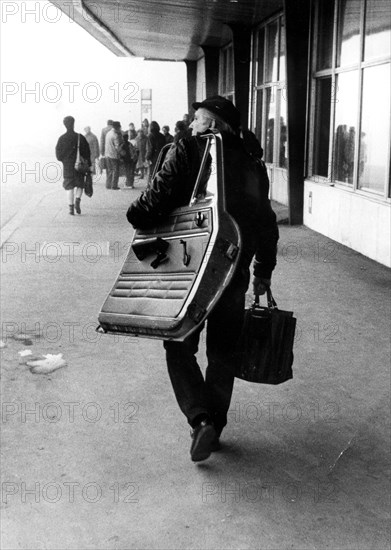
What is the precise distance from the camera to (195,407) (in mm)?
4059

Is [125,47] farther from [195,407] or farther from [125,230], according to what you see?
[195,407]

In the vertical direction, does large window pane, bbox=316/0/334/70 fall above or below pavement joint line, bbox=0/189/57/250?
above

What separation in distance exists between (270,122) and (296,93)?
17.1 ft

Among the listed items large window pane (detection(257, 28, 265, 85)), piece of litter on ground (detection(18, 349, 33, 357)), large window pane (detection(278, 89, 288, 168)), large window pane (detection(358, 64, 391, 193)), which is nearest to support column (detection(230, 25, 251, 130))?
large window pane (detection(257, 28, 265, 85))

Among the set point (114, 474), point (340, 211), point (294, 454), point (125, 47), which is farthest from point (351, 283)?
point (125, 47)

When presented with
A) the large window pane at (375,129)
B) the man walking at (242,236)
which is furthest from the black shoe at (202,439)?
the large window pane at (375,129)

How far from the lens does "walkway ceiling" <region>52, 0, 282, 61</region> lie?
55.3 feet

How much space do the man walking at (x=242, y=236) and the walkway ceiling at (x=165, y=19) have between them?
12.7 m

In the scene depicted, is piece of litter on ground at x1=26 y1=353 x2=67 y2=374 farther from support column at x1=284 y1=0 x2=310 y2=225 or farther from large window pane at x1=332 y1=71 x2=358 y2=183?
support column at x1=284 y1=0 x2=310 y2=225

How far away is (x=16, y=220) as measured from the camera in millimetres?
15320

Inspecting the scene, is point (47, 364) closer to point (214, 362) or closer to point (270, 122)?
point (214, 362)

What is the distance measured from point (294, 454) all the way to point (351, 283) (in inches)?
194

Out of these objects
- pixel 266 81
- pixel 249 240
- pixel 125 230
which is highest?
pixel 266 81

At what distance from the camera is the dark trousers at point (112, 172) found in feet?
71.3
